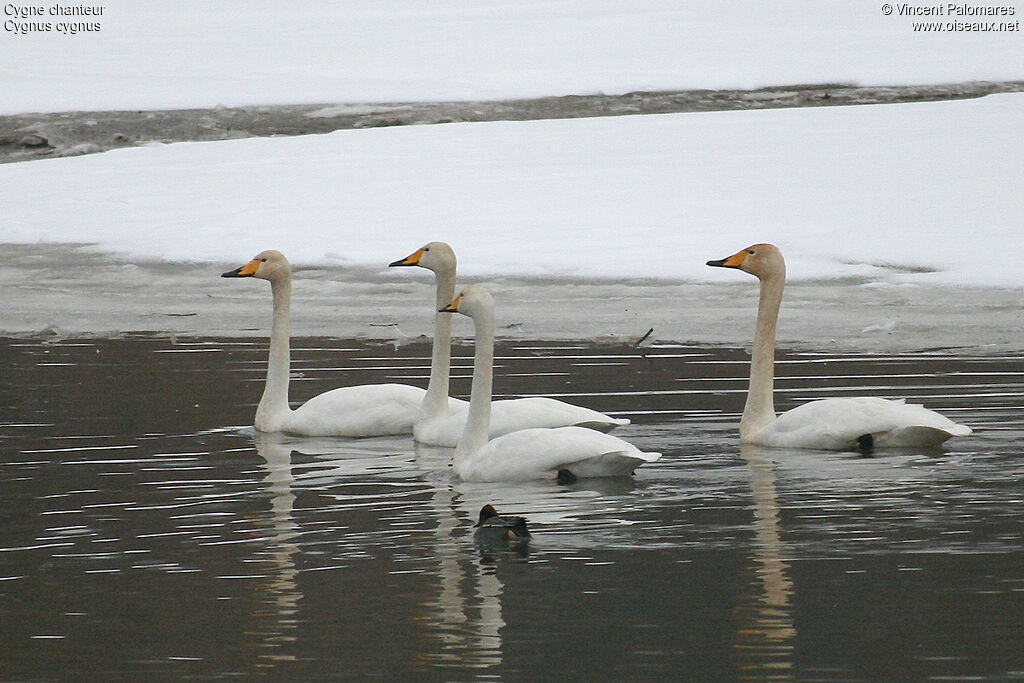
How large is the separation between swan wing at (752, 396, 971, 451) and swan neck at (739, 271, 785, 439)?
234mm

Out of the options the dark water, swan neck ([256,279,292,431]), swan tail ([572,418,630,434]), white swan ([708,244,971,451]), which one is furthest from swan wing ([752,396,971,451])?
swan neck ([256,279,292,431])

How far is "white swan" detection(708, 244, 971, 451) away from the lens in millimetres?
7668

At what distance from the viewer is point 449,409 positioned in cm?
887

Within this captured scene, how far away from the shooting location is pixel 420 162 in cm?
2030

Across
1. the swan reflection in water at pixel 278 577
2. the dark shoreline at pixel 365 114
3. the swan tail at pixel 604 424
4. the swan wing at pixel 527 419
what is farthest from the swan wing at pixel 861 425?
the dark shoreline at pixel 365 114

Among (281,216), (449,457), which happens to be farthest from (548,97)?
(449,457)

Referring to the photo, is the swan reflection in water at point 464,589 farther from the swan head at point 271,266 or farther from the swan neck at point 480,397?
the swan head at point 271,266

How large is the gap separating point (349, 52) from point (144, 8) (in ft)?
24.8

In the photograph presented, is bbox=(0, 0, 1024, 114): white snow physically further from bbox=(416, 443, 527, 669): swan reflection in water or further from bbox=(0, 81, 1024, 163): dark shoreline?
bbox=(416, 443, 527, 669): swan reflection in water

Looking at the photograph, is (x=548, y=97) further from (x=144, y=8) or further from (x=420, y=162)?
(x=144, y=8)

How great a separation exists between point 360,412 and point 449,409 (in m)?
0.47

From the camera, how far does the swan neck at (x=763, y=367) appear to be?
27.0 feet

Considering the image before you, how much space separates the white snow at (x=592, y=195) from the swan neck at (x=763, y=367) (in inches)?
203

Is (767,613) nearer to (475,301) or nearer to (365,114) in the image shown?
(475,301)
